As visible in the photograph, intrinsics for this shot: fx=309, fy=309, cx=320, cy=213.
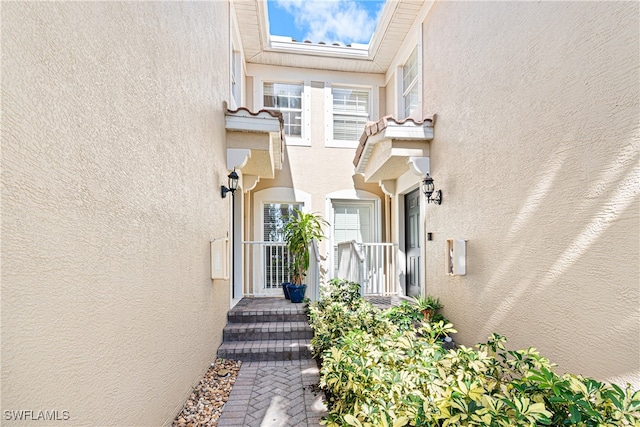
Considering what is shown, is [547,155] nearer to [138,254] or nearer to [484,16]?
[484,16]

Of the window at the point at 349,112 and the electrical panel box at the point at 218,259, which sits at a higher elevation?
the window at the point at 349,112

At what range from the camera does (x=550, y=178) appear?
2.84 metres

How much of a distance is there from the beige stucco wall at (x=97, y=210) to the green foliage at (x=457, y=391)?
1.36 metres

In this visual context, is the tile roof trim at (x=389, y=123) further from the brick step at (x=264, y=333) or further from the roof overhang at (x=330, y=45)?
the brick step at (x=264, y=333)

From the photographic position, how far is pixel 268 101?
7.70m

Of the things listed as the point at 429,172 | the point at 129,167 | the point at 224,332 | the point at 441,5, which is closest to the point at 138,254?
the point at 129,167

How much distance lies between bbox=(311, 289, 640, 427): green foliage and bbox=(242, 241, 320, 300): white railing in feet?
12.8

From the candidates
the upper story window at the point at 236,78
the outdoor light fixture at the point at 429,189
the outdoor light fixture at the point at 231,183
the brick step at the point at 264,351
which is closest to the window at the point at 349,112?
the upper story window at the point at 236,78

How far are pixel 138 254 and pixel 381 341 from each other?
210 centimetres

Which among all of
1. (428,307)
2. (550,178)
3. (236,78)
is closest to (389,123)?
(550,178)

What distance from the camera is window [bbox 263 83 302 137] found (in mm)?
7707

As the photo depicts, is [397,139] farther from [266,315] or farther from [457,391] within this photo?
[457,391]

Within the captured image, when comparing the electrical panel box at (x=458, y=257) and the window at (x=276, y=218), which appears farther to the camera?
the window at (x=276, y=218)

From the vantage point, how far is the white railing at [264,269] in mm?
6625
